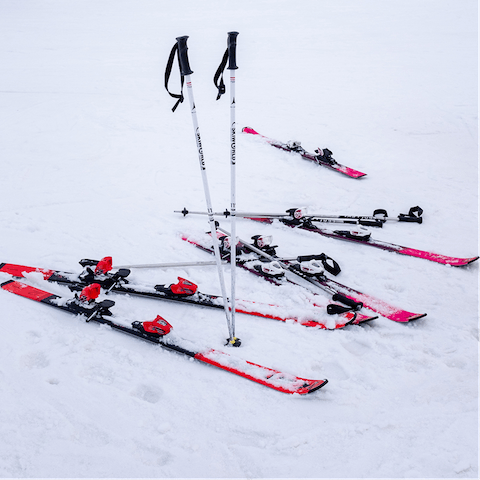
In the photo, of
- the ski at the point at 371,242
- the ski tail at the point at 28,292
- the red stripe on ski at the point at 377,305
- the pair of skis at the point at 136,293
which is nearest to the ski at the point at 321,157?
the ski at the point at 371,242

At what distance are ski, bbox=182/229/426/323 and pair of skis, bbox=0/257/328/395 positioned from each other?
2.61ft

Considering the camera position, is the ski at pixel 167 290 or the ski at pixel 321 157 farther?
the ski at pixel 321 157

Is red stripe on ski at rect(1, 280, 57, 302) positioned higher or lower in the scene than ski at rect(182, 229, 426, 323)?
higher

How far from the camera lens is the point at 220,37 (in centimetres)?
2075

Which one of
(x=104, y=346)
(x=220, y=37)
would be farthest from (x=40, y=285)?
(x=220, y=37)

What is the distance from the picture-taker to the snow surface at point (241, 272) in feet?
9.50

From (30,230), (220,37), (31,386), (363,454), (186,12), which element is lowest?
(363,454)

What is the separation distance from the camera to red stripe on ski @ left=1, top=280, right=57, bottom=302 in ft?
14.5

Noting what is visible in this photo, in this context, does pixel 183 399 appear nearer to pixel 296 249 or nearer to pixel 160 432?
pixel 160 432

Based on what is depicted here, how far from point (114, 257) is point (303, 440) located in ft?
11.9

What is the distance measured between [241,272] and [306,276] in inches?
33.9

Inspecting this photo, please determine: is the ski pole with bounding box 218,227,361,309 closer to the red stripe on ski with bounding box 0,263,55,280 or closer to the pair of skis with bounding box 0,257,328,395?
the pair of skis with bounding box 0,257,328,395

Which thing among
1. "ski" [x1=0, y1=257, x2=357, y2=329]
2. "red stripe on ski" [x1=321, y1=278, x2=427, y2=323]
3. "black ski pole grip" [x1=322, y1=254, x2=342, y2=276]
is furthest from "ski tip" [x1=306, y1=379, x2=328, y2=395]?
"black ski pole grip" [x1=322, y1=254, x2=342, y2=276]

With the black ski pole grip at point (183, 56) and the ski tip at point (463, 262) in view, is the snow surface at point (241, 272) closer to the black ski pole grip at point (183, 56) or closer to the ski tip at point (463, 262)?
the ski tip at point (463, 262)
